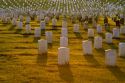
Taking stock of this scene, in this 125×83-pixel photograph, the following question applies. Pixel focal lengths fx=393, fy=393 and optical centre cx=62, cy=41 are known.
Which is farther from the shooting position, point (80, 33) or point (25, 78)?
point (80, 33)

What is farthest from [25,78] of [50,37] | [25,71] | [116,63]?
[50,37]

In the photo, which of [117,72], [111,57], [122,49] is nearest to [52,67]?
[111,57]

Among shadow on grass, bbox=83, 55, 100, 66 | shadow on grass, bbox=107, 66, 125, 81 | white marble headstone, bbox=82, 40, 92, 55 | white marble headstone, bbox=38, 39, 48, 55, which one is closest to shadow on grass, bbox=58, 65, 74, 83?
shadow on grass, bbox=83, 55, 100, 66

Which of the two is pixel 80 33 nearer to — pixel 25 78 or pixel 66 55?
pixel 66 55

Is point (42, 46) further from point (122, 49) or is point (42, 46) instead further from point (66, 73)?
point (66, 73)

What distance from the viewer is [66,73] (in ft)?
42.0

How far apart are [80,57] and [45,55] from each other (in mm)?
1484

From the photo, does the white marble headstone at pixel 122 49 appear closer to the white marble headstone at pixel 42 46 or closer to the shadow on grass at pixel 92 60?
the shadow on grass at pixel 92 60

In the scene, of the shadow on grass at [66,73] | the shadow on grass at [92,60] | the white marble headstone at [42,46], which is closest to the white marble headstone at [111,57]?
the shadow on grass at [92,60]

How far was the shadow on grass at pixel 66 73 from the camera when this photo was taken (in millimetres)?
11973

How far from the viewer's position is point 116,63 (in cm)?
1438

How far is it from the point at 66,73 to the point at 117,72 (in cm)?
172

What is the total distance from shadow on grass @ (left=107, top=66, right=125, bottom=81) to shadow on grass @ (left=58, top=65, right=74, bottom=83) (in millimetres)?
1423

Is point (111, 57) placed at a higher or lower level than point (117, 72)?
higher
